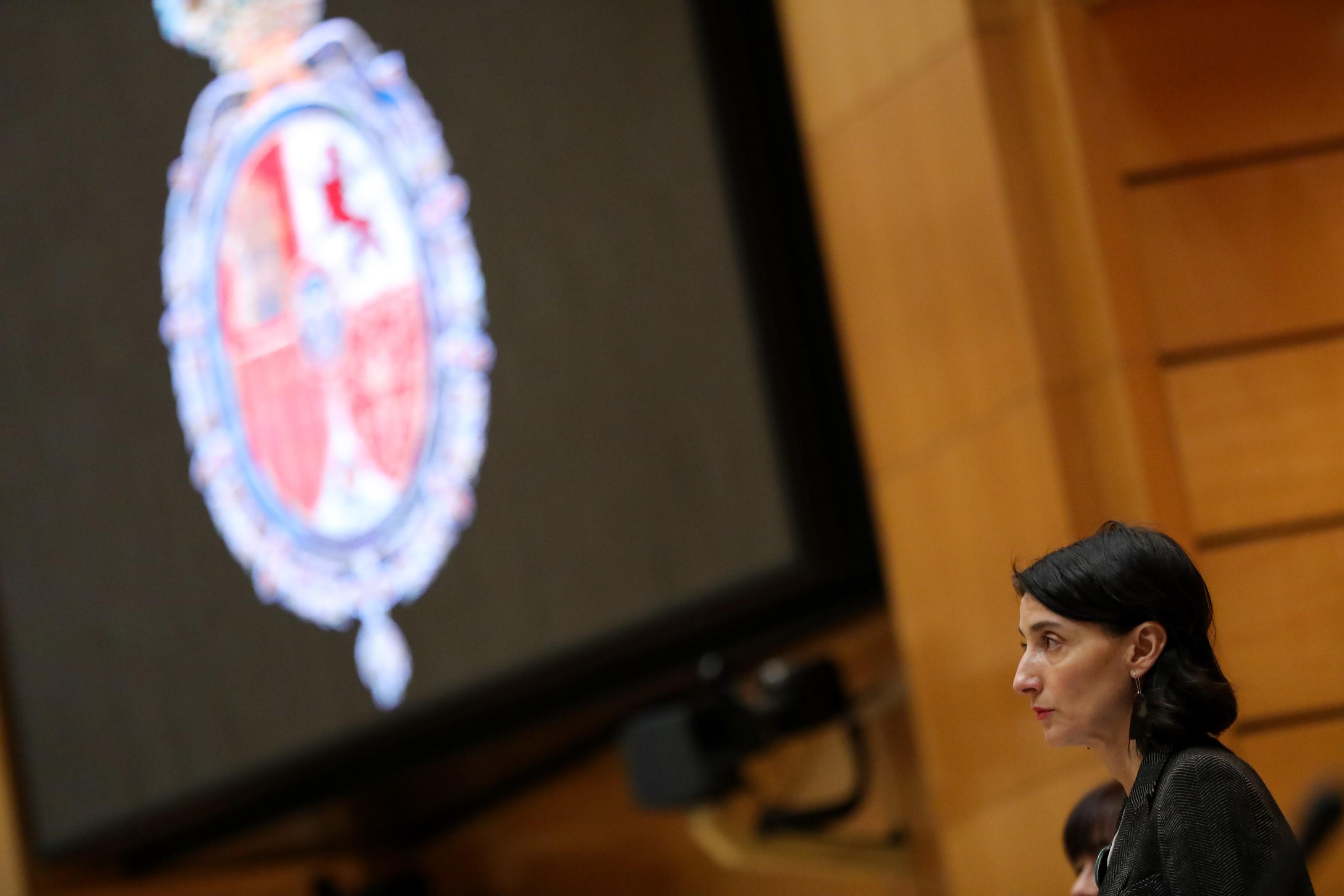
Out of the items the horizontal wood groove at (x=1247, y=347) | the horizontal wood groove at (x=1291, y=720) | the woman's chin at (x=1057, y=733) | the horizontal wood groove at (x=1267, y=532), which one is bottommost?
the horizontal wood groove at (x=1291, y=720)

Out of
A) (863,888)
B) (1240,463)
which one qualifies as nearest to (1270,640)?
(1240,463)

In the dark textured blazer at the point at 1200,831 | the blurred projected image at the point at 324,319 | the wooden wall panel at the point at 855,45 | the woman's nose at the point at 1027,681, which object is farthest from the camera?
the blurred projected image at the point at 324,319

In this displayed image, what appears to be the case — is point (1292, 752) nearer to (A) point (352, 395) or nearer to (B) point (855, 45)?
(B) point (855, 45)

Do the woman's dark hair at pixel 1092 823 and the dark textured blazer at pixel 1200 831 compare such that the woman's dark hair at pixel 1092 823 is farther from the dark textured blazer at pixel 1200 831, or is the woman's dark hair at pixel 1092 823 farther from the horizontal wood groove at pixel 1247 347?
the horizontal wood groove at pixel 1247 347

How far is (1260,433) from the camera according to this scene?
3260mm

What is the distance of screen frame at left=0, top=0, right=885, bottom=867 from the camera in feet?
12.6

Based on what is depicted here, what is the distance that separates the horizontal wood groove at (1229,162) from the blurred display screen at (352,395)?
0.89 meters

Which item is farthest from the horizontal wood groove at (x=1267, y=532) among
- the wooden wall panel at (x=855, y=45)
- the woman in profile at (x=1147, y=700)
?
the woman in profile at (x=1147, y=700)

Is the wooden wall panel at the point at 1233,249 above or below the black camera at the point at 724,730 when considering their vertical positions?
above

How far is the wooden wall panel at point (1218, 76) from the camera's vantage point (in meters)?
3.32

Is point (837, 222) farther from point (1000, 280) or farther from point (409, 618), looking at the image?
point (409, 618)

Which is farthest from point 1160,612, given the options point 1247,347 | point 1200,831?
point 1247,347

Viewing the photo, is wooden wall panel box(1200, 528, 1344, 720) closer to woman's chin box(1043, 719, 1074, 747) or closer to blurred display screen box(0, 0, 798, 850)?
blurred display screen box(0, 0, 798, 850)

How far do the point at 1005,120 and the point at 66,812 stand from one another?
133 inches
